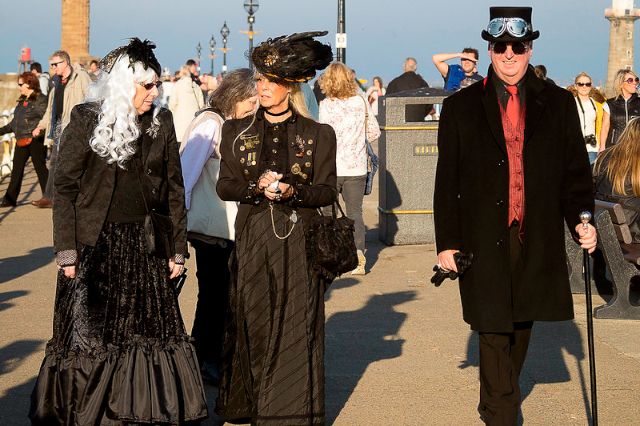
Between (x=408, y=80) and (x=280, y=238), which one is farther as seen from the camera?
(x=408, y=80)

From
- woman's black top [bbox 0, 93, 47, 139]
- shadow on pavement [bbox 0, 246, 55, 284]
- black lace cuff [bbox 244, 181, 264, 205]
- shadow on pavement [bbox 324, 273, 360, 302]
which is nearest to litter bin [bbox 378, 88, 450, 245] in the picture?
shadow on pavement [bbox 324, 273, 360, 302]

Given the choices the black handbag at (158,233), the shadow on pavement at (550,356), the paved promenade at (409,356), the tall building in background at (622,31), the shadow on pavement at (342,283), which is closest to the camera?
the black handbag at (158,233)

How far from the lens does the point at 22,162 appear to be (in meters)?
18.1

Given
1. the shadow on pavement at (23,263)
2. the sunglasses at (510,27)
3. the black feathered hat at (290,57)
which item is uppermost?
the sunglasses at (510,27)

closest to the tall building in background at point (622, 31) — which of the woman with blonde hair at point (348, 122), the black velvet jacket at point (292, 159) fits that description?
the woman with blonde hair at point (348, 122)

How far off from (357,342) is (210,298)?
5.17ft

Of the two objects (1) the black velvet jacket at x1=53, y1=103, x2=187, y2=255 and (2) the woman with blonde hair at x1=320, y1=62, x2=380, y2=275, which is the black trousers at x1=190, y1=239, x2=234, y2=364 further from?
(2) the woman with blonde hair at x1=320, y1=62, x2=380, y2=275

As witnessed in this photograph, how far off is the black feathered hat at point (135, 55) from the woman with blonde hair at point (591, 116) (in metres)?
9.86

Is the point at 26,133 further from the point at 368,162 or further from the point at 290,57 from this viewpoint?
the point at 290,57

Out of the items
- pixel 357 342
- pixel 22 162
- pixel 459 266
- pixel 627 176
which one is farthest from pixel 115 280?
pixel 22 162

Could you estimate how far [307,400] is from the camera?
6.30 metres

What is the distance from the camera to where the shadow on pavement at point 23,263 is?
12133 millimetres

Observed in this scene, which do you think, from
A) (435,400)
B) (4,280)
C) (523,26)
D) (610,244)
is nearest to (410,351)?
(435,400)

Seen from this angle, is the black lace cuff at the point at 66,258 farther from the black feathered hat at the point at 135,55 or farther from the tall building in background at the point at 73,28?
the tall building in background at the point at 73,28
